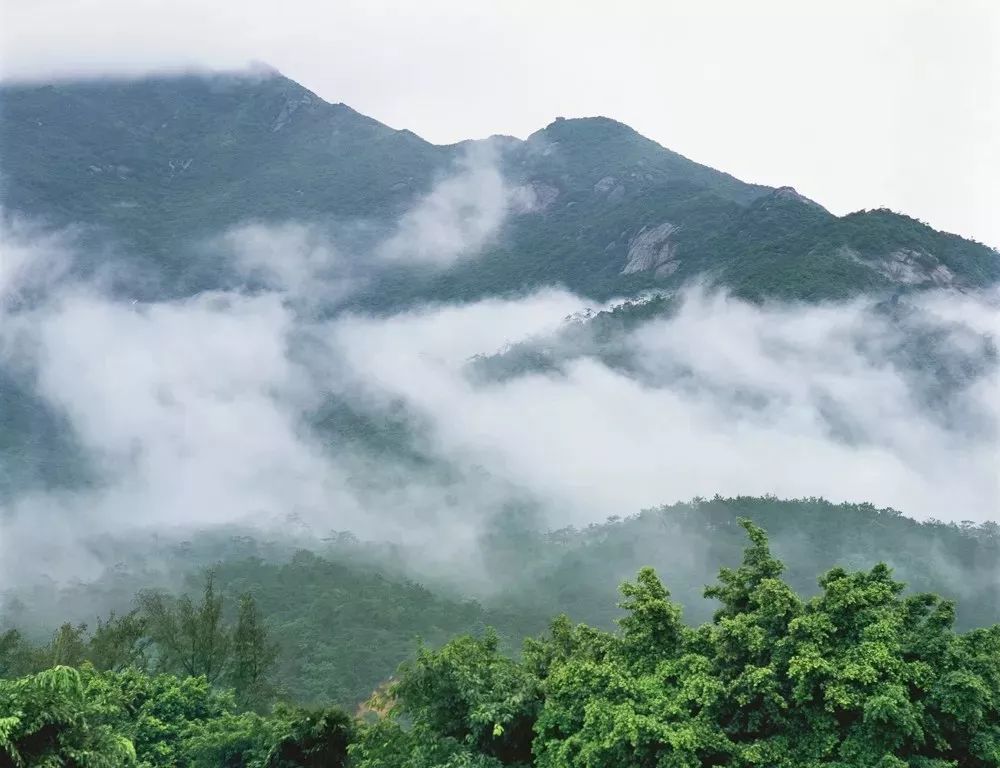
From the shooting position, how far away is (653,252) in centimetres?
15612

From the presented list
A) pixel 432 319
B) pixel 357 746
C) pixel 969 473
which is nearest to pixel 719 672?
pixel 357 746

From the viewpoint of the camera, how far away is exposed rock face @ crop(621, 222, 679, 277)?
152500 millimetres

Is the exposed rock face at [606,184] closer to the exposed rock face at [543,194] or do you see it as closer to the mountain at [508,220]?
the mountain at [508,220]

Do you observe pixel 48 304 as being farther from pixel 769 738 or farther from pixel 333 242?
pixel 769 738

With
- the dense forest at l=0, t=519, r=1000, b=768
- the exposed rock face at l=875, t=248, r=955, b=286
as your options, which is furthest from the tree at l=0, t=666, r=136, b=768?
the exposed rock face at l=875, t=248, r=955, b=286

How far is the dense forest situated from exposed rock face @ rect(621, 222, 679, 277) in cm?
13507

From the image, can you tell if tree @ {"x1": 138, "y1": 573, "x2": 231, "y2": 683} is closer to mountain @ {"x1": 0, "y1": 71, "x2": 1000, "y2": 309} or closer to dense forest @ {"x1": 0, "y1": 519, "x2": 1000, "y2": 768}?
dense forest @ {"x1": 0, "y1": 519, "x2": 1000, "y2": 768}

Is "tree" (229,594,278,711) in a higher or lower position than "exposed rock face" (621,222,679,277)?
lower

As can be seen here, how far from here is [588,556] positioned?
316 feet

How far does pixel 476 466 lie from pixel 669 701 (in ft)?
378

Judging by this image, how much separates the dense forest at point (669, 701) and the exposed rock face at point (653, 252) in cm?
13507

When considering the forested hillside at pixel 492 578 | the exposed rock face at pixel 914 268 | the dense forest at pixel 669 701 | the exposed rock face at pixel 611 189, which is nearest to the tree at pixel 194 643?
the dense forest at pixel 669 701

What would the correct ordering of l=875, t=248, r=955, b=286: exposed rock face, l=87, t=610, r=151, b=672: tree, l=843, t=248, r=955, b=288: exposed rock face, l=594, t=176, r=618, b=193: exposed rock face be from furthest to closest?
l=594, t=176, r=618, b=193: exposed rock face < l=875, t=248, r=955, b=286: exposed rock face < l=843, t=248, r=955, b=288: exposed rock face < l=87, t=610, r=151, b=672: tree

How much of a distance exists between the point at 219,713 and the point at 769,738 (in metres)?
19.2
